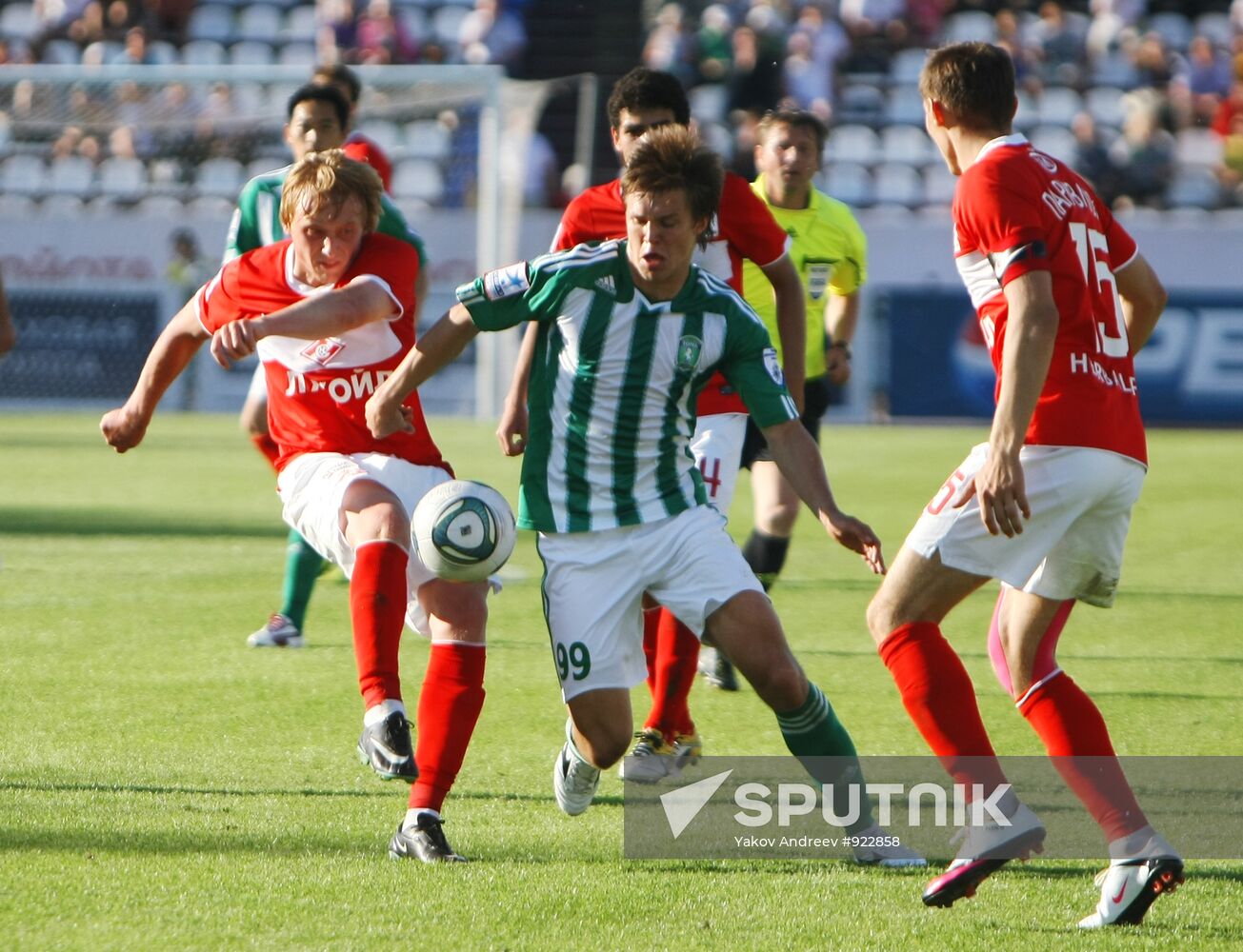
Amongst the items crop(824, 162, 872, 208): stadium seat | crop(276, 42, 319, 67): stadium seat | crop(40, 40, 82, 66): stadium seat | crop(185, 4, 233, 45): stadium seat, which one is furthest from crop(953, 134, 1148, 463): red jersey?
crop(185, 4, 233, 45): stadium seat

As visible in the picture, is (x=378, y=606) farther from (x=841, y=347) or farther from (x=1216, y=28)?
(x=1216, y=28)

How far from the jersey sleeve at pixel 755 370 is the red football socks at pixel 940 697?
2.02 ft

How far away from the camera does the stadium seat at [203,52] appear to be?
2409 cm

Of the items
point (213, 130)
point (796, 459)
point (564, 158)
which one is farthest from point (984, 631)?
point (564, 158)

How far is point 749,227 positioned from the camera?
215 inches

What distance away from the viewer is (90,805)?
15.0 ft

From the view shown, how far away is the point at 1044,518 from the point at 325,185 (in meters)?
2.19

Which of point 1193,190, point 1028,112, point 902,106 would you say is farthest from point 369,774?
point 902,106

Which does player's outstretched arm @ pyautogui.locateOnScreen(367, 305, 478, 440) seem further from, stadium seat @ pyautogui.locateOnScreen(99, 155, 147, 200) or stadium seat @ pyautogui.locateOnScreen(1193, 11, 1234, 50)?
stadium seat @ pyautogui.locateOnScreen(1193, 11, 1234, 50)

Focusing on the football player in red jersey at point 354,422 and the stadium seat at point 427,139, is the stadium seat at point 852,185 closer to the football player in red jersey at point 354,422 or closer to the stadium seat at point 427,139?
the stadium seat at point 427,139

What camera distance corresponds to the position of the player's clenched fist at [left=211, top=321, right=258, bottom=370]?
171 inches

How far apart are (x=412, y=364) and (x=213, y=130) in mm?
16223

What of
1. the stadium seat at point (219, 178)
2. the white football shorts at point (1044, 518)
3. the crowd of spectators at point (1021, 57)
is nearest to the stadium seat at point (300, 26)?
the stadium seat at point (219, 178)

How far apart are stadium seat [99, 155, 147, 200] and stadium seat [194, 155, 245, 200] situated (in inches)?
26.6
